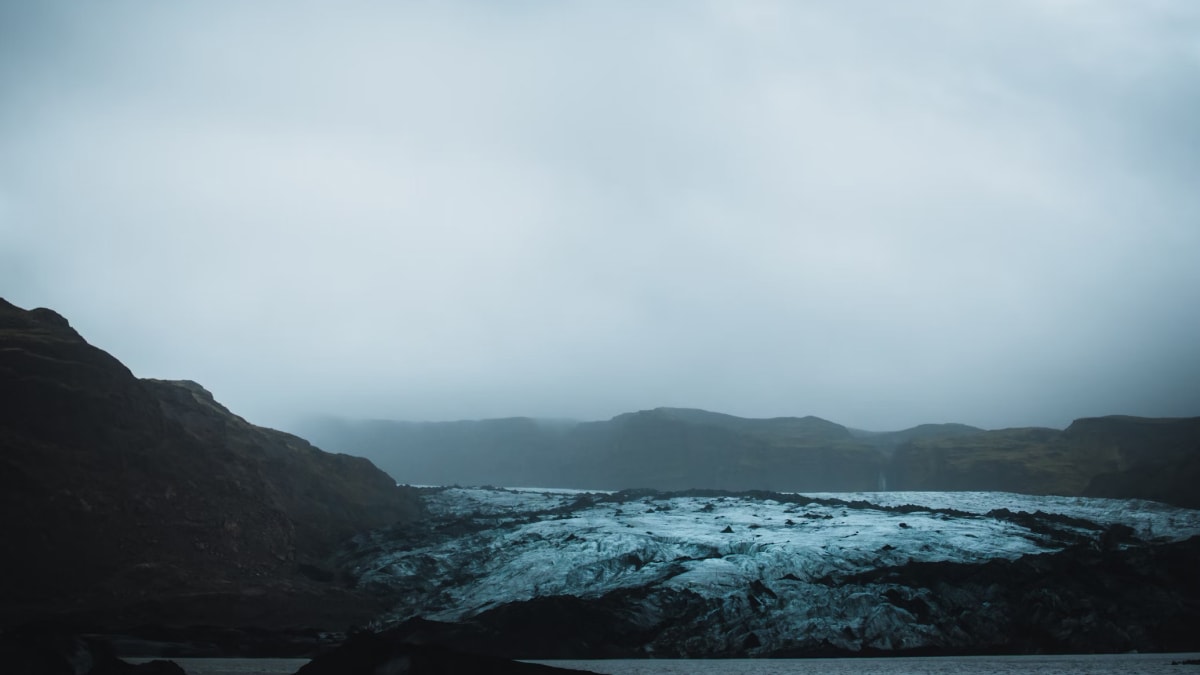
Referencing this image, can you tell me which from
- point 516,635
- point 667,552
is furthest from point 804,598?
point 516,635

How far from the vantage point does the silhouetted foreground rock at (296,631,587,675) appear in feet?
73.6

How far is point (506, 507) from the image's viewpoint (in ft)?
338

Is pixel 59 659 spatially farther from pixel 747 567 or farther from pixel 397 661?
pixel 747 567

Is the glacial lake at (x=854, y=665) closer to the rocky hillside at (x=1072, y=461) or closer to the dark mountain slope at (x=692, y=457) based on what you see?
the rocky hillside at (x=1072, y=461)

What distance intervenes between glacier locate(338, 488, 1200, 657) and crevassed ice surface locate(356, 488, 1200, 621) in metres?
0.17

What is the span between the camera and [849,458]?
146625 mm

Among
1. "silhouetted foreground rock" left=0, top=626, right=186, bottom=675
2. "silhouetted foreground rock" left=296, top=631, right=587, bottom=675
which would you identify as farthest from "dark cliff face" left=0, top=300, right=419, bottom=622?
"silhouetted foreground rock" left=296, top=631, right=587, bottom=675

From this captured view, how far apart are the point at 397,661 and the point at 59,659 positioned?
11.0 metres

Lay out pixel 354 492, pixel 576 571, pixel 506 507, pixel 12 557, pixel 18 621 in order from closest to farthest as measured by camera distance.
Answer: pixel 18 621 < pixel 12 557 < pixel 576 571 < pixel 354 492 < pixel 506 507

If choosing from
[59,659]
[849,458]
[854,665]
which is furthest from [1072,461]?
[59,659]

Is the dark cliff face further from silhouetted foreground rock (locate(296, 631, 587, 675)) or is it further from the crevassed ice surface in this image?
silhouetted foreground rock (locate(296, 631, 587, 675))

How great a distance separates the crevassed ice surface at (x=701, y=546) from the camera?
5900cm

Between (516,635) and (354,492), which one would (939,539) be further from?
(354,492)

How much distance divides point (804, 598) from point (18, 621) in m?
46.1
